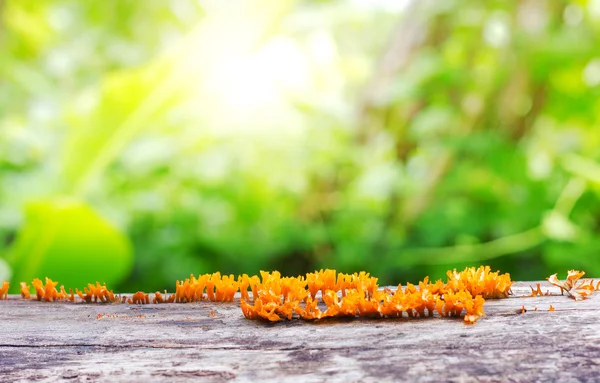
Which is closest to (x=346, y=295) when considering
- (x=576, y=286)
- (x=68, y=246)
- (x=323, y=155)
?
(x=576, y=286)

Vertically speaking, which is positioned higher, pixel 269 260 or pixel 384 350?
pixel 269 260

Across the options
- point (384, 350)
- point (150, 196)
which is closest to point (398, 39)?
point (150, 196)

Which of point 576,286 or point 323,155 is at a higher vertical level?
point 323,155

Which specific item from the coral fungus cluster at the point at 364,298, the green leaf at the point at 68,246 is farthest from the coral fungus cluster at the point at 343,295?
the green leaf at the point at 68,246

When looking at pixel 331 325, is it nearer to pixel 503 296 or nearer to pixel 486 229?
pixel 503 296

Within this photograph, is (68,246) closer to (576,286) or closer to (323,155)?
(323,155)

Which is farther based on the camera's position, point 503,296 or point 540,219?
point 540,219
